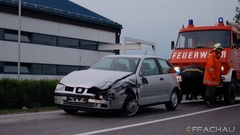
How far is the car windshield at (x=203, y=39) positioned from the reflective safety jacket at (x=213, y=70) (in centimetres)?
162

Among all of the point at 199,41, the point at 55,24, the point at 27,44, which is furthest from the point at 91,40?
the point at 199,41

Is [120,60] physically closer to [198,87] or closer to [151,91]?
[151,91]

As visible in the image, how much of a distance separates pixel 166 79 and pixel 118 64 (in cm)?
180

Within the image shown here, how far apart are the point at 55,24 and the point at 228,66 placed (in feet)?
61.8

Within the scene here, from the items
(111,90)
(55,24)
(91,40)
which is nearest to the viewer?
(111,90)

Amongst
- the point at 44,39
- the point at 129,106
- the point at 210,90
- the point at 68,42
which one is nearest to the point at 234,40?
the point at 210,90

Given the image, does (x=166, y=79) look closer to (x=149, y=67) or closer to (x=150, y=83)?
(x=149, y=67)

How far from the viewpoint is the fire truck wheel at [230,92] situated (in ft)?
47.8

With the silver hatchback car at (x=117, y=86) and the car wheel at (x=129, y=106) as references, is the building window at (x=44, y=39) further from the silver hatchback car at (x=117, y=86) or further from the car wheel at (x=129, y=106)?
the car wheel at (x=129, y=106)

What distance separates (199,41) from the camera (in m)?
15.0

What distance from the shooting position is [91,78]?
10023mm

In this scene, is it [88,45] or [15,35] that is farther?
[88,45]

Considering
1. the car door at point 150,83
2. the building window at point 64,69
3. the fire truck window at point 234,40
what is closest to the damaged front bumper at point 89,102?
the car door at point 150,83

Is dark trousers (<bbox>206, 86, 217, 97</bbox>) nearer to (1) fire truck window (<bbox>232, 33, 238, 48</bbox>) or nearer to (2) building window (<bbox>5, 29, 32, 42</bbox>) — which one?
(1) fire truck window (<bbox>232, 33, 238, 48</bbox>)
